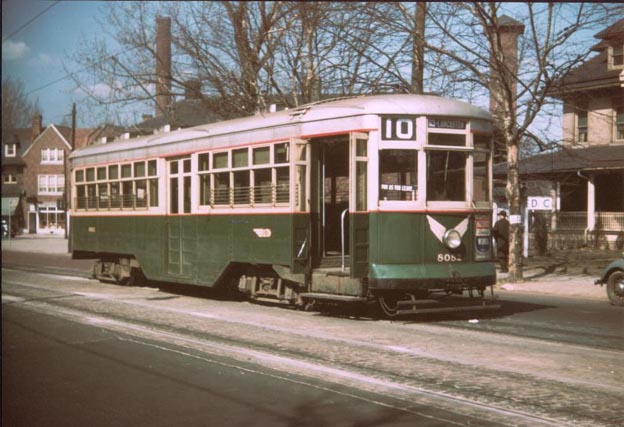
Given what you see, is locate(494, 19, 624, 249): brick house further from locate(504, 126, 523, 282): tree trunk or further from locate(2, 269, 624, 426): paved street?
locate(2, 269, 624, 426): paved street

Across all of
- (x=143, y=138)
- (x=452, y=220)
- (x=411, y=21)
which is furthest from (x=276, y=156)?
(x=411, y=21)

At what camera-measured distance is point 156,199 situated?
57.0 feet

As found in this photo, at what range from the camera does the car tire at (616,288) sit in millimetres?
15656

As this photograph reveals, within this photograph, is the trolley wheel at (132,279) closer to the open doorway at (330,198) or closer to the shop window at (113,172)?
the shop window at (113,172)

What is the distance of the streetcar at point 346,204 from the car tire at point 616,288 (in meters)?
3.46

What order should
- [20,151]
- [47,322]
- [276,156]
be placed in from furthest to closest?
[20,151] < [276,156] < [47,322]

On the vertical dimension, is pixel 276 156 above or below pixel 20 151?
below

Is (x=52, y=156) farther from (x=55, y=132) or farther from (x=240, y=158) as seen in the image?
(x=240, y=158)

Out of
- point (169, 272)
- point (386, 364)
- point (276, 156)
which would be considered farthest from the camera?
point (169, 272)

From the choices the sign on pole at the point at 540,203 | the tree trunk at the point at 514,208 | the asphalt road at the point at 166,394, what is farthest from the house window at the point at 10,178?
the asphalt road at the point at 166,394

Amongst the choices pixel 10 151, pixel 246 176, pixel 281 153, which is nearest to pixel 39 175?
pixel 10 151

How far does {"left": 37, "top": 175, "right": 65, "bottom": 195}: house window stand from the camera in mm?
72375

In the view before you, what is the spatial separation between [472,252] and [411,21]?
8958mm

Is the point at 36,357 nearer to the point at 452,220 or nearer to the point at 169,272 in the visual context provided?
the point at 452,220
